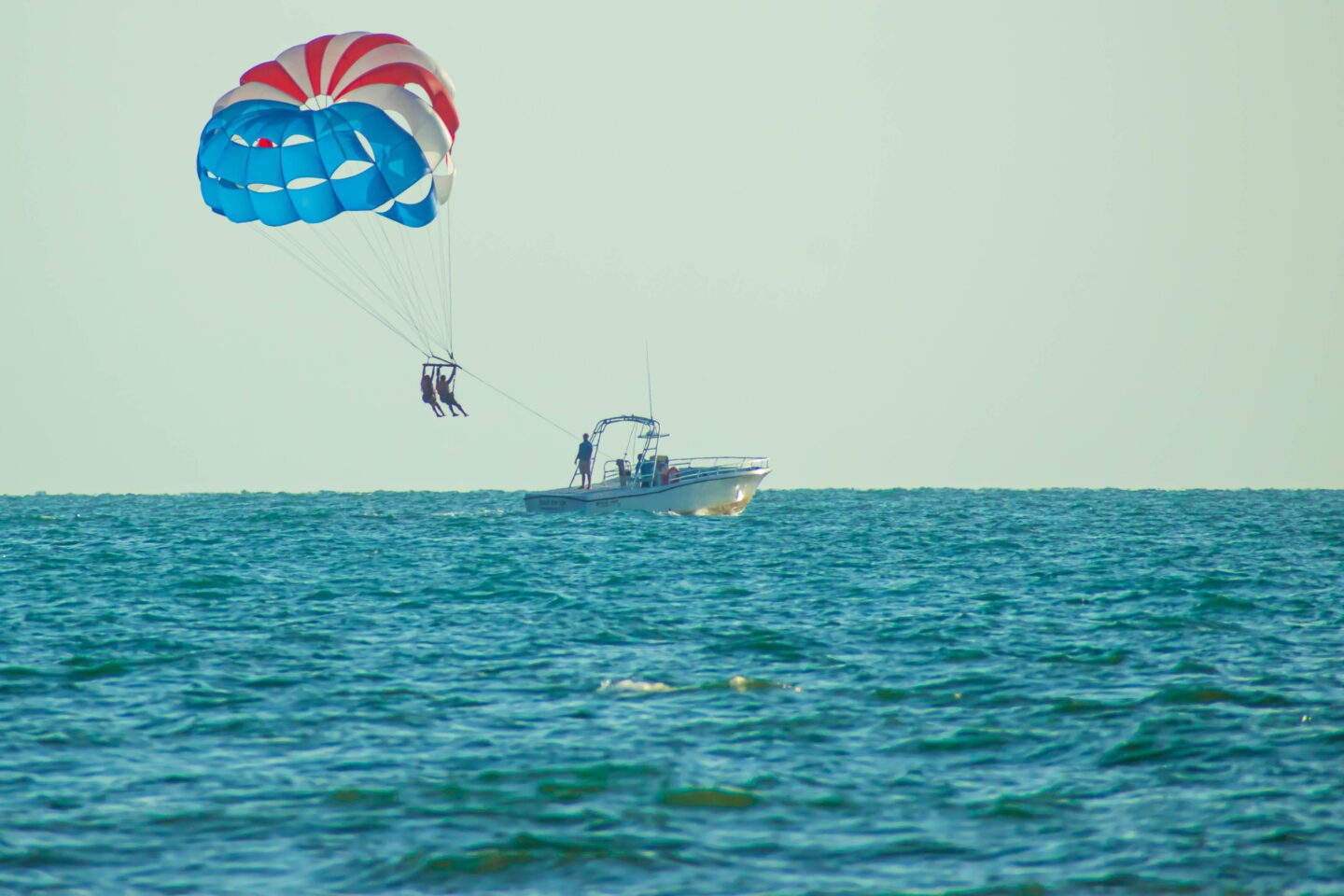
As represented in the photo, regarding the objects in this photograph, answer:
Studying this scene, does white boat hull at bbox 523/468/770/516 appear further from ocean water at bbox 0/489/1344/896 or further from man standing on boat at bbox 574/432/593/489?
ocean water at bbox 0/489/1344/896

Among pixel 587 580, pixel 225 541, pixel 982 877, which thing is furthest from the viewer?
pixel 225 541

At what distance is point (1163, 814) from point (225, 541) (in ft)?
113

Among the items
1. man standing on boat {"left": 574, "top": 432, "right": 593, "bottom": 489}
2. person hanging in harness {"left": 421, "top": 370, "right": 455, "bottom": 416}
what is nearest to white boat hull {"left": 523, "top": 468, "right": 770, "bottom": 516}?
man standing on boat {"left": 574, "top": 432, "right": 593, "bottom": 489}

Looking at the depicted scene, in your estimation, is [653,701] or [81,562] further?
[81,562]

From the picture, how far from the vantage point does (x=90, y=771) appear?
11164mm

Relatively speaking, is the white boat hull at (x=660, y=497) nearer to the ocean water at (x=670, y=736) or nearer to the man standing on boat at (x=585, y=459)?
the man standing on boat at (x=585, y=459)

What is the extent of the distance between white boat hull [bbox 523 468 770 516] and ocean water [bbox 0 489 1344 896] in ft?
57.8

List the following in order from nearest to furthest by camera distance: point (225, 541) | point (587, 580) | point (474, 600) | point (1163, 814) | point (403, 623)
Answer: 1. point (1163, 814)
2. point (403, 623)
3. point (474, 600)
4. point (587, 580)
5. point (225, 541)

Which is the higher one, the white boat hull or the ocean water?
the white boat hull

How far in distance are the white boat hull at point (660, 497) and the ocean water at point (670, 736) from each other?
57.8ft

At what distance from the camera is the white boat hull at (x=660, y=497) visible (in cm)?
4347

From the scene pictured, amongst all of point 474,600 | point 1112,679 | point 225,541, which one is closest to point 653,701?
point 1112,679

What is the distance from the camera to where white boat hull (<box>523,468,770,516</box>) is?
143ft

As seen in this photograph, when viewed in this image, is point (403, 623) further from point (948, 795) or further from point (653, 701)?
point (948, 795)
